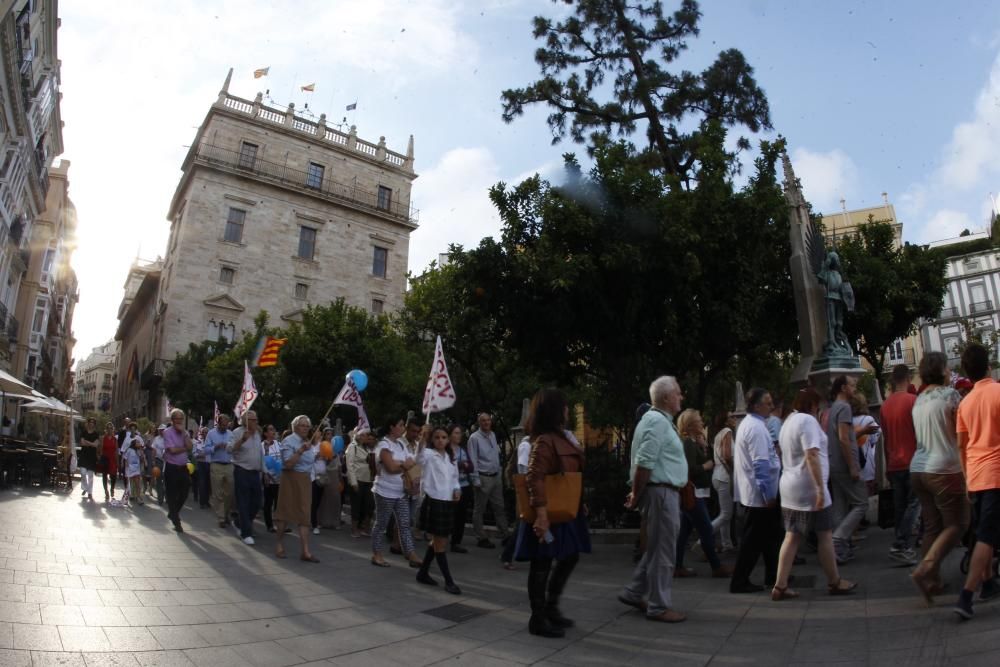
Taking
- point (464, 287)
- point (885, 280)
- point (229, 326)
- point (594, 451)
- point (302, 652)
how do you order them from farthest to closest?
point (229, 326), point (885, 280), point (464, 287), point (594, 451), point (302, 652)

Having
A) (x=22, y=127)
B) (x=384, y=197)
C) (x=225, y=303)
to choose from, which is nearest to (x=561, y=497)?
(x=22, y=127)

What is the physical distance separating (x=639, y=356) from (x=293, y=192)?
100 feet

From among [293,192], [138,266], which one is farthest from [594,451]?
[138,266]

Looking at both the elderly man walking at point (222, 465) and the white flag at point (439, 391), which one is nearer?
the white flag at point (439, 391)

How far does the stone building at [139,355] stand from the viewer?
3978 centimetres

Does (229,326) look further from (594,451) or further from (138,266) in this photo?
(138,266)

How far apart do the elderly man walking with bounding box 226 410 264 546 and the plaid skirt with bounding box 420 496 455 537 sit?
138 inches

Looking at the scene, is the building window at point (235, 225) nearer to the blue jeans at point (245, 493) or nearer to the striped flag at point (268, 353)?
the striped flag at point (268, 353)

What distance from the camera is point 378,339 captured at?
24.1 m

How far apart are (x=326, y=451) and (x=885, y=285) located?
1512 cm

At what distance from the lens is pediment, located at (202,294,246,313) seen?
1363 inches

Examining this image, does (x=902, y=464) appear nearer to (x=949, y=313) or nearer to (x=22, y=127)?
(x=22, y=127)

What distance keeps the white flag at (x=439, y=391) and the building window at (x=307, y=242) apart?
2948 cm

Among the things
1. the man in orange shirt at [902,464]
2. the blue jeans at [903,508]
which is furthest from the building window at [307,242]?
the blue jeans at [903,508]
